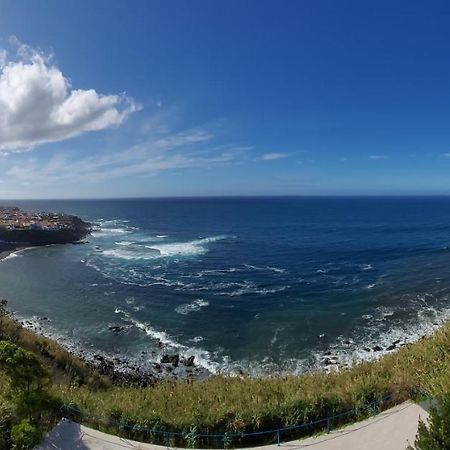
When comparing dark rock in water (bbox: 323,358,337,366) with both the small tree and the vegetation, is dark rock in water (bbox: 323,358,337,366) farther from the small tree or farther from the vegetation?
the small tree

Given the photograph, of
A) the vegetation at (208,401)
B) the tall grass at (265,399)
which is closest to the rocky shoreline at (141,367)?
the tall grass at (265,399)

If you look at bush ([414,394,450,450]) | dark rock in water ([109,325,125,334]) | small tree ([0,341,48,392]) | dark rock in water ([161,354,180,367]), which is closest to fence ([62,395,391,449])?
small tree ([0,341,48,392])

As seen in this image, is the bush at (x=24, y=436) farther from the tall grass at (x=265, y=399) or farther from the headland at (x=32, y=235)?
the headland at (x=32, y=235)

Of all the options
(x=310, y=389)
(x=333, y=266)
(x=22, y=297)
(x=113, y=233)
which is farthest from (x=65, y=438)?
(x=113, y=233)

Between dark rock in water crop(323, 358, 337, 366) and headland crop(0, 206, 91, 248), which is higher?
headland crop(0, 206, 91, 248)

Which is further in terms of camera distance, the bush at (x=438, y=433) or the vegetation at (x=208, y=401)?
the vegetation at (x=208, y=401)

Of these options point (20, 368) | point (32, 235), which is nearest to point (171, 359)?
point (20, 368)
